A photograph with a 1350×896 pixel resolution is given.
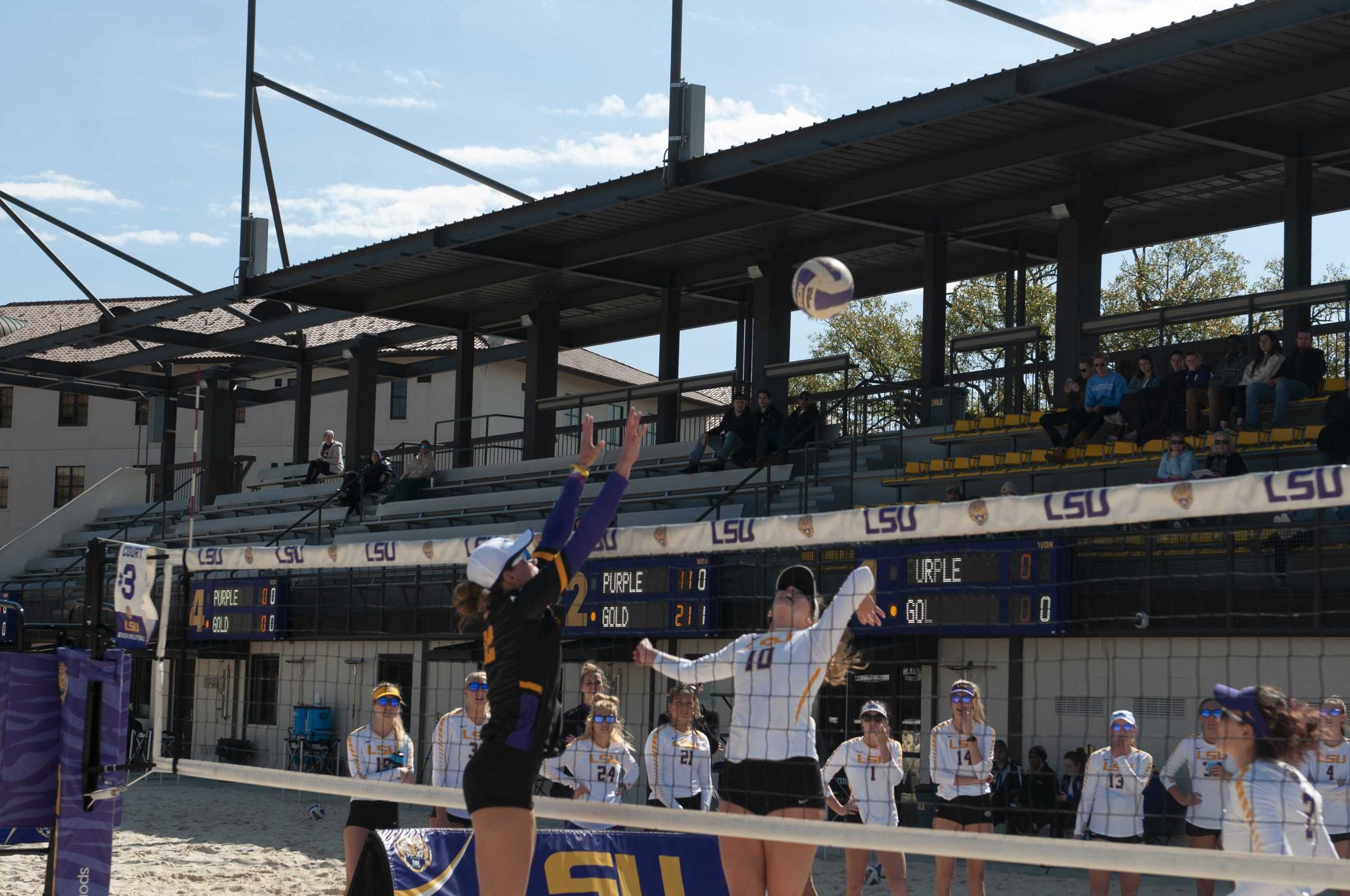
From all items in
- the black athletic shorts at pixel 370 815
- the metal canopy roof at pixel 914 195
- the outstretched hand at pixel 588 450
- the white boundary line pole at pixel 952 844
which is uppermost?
the metal canopy roof at pixel 914 195

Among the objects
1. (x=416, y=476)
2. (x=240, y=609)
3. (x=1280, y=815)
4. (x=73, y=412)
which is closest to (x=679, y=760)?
(x=1280, y=815)

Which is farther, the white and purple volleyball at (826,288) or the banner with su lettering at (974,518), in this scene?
the white and purple volleyball at (826,288)

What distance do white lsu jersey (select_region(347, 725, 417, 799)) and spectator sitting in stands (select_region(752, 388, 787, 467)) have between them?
10.4 meters

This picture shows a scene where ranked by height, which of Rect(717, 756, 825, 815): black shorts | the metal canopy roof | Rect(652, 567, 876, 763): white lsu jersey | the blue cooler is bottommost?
the blue cooler

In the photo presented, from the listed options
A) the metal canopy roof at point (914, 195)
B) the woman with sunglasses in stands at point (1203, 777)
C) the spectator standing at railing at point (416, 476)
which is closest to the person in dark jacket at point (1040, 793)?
the woman with sunglasses in stands at point (1203, 777)

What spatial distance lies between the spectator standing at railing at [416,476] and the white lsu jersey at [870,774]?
16.3 metres

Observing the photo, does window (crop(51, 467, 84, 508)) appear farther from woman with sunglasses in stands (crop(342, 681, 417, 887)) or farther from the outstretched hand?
the outstretched hand

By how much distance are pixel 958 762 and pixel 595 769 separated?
2.53 m

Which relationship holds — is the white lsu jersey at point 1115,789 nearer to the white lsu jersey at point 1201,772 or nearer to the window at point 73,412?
the white lsu jersey at point 1201,772

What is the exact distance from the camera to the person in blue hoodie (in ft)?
A: 53.7

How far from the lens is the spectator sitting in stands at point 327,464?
30.3 meters

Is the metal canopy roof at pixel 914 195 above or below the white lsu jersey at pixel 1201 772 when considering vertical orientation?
above

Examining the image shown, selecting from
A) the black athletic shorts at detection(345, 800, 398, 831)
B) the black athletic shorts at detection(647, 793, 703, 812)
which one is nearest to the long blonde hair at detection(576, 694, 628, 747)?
the black athletic shorts at detection(647, 793, 703, 812)

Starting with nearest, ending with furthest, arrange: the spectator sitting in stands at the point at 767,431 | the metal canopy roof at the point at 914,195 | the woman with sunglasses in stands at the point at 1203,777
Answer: the woman with sunglasses in stands at the point at 1203,777
the metal canopy roof at the point at 914,195
the spectator sitting in stands at the point at 767,431
